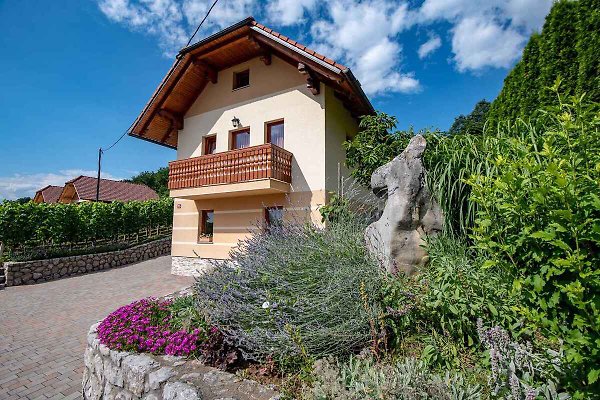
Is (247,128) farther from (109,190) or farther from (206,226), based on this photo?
(109,190)

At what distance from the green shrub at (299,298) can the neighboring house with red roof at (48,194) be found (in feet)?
133

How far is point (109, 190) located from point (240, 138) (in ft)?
86.4

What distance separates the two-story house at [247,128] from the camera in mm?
8695

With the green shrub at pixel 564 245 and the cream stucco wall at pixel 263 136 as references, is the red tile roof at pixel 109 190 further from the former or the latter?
the green shrub at pixel 564 245

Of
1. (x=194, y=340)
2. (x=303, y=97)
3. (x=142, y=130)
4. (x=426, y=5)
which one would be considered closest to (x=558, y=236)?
(x=194, y=340)

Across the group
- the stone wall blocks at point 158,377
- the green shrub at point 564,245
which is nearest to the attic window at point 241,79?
the stone wall blocks at point 158,377

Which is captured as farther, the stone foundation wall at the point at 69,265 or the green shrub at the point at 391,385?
the stone foundation wall at the point at 69,265

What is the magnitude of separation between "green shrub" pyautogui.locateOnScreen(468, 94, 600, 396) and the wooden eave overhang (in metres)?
6.72

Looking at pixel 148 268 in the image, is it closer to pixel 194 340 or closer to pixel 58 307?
pixel 58 307

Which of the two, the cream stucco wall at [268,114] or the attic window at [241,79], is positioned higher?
the attic window at [241,79]

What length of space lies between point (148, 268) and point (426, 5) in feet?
45.6

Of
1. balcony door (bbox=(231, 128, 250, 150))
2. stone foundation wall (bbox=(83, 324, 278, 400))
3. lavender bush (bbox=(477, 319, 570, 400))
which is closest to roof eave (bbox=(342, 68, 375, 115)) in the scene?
balcony door (bbox=(231, 128, 250, 150))

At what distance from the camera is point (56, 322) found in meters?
6.64

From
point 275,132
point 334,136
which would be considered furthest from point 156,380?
point 275,132
